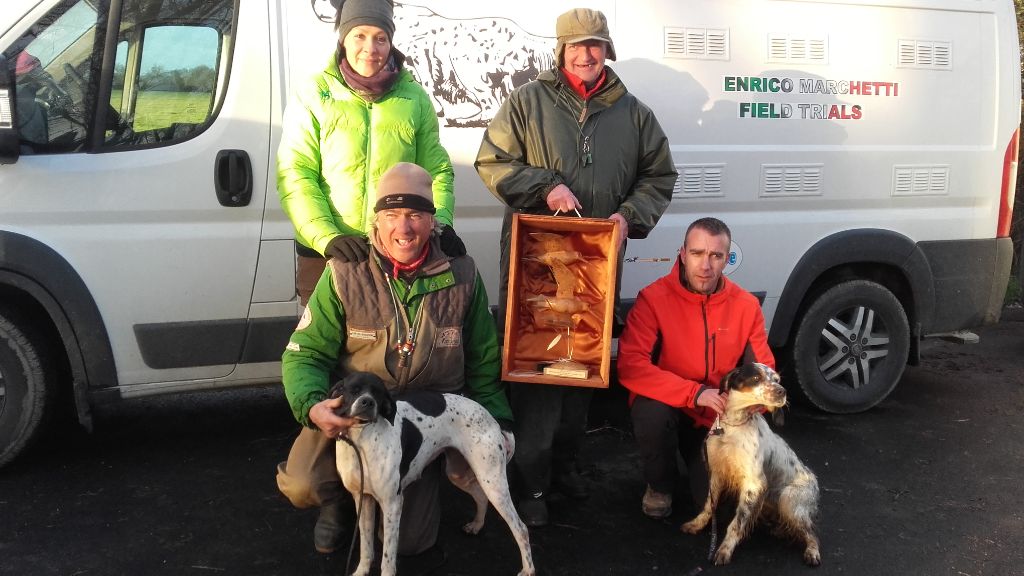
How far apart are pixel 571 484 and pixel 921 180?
→ 2.70 meters

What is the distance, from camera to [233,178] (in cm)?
412

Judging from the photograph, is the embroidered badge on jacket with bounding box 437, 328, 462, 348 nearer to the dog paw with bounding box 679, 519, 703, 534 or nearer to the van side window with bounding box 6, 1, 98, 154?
the dog paw with bounding box 679, 519, 703, 534

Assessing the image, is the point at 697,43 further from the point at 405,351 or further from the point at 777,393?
the point at 405,351

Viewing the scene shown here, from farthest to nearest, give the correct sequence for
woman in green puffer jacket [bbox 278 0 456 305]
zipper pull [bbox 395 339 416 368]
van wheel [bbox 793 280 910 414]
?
van wheel [bbox 793 280 910 414] < woman in green puffer jacket [bbox 278 0 456 305] < zipper pull [bbox 395 339 416 368]

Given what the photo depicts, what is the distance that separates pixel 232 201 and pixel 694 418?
223 cm

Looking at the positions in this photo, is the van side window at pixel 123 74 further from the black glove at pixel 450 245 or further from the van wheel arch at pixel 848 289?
the van wheel arch at pixel 848 289

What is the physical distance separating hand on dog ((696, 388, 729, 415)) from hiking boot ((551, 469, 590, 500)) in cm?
73

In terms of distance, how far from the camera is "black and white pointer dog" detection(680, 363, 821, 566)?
3.49 meters

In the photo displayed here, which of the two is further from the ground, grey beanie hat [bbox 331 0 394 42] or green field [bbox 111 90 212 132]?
grey beanie hat [bbox 331 0 394 42]

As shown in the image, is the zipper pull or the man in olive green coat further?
the man in olive green coat

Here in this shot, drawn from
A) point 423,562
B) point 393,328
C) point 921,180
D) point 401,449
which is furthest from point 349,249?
point 921,180

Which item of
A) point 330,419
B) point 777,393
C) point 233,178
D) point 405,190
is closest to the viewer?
point 330,419

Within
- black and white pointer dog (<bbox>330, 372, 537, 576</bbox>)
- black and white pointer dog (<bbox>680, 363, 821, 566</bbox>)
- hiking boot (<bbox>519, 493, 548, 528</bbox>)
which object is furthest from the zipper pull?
black and white pointer dog (<bbox>680, 363, 821, 566</bbox>)

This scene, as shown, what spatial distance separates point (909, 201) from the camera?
16.9ft
